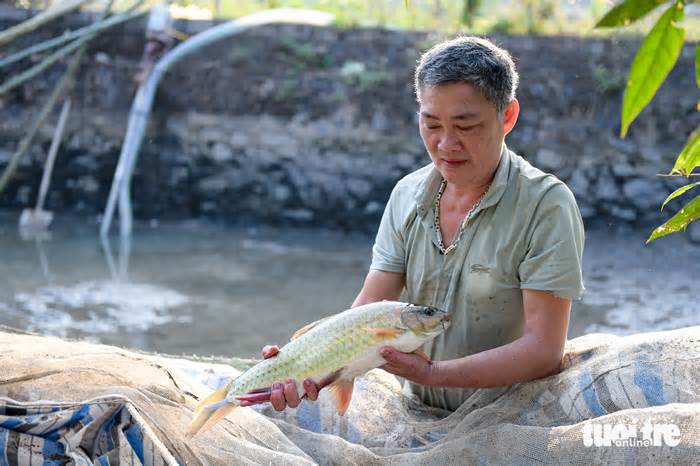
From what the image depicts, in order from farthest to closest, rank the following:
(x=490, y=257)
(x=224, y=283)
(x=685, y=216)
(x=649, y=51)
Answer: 1. (x=224, y=283)
2. (x=490, y=257)
3. (x=685, y=216)
4. (x=649, y=51)

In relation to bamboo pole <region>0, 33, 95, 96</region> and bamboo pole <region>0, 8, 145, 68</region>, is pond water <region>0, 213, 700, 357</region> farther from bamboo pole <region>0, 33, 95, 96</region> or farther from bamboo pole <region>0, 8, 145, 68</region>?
bamboo pole <region>0, 8, 145, 68</region>

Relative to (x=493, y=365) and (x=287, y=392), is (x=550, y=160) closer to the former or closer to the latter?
(x=493, y=365)

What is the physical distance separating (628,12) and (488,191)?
1.69 meters

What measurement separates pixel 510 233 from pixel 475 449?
662 millimetres

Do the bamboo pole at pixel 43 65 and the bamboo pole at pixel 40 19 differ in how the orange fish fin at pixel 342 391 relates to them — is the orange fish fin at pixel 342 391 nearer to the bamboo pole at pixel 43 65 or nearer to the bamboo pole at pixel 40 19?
the bamboo pole at pixel 43 65

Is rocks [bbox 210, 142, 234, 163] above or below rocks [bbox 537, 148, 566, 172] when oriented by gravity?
below

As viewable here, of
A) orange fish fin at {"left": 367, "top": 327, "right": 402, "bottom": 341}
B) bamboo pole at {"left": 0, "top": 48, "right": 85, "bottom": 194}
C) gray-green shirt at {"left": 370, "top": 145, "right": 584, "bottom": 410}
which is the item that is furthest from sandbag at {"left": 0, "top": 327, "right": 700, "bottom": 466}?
bamboo pole at {"left": 0, "top": 48, "right": 85, "bottom": 194}

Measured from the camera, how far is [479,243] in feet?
9.21

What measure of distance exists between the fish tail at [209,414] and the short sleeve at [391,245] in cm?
80

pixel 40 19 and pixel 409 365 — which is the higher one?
pixel 40 19

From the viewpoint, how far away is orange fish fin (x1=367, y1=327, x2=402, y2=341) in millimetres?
2465

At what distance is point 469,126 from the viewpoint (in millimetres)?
2660

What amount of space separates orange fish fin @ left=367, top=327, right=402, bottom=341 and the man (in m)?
0.03

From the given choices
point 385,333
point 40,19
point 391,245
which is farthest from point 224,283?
point 385,333
